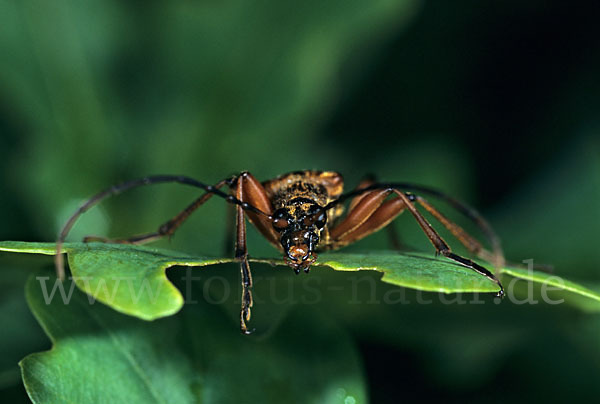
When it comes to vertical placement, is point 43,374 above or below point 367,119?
below

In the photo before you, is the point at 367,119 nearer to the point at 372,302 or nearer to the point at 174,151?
the point at 174,151

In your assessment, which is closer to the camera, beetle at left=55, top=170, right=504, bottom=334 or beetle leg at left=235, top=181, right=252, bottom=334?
beetle leg at left=235, top=181, right=252, bottom=334

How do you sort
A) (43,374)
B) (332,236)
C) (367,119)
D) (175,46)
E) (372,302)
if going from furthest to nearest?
(367,119) < (175,46) < (332,236) < (372,302) < (43,374)

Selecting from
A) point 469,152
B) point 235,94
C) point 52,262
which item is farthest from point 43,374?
point 469,152

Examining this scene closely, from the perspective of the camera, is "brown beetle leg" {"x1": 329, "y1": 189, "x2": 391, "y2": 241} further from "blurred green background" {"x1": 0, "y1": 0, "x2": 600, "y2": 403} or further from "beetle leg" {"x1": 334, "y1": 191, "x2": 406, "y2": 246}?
"blurred green background" {"x1": 0, "y1": 0, "x2": 600, "y2": 403}

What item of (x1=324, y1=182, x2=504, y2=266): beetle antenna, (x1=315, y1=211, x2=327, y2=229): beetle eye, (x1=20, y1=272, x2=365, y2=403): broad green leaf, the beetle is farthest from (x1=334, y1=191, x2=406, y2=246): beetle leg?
(x1=20, y1=272, x2=365, y2=403): broad green leaf
